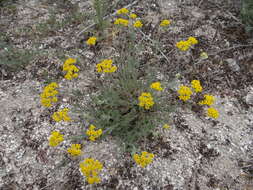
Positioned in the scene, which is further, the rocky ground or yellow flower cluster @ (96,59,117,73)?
the rocky ground

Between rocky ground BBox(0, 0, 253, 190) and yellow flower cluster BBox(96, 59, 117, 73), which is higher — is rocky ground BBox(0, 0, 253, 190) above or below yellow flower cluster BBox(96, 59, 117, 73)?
below

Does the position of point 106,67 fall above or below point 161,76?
above

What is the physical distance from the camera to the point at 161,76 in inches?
145

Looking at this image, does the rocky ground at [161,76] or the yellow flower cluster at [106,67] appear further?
the rocky ground at [161,76]

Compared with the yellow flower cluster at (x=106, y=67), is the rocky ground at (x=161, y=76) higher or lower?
lower

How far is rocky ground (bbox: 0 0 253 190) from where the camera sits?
280 centimetres

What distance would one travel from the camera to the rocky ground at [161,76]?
2.80 metres

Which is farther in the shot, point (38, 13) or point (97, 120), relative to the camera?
point (38, 13)

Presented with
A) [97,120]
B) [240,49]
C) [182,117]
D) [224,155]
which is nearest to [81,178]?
[97,120]

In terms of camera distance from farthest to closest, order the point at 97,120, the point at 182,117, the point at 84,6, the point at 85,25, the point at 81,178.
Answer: the point at 84,6, the point at 85,25, the point at 182,117, the point at 97,120, the point at 81,178

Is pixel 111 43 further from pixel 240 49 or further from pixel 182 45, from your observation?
pixel 240 49

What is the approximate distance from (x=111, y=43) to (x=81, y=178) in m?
2.37

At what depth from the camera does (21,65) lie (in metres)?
3.88

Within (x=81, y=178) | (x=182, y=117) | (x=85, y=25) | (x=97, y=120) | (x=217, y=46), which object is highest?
(x=85, y=25)
